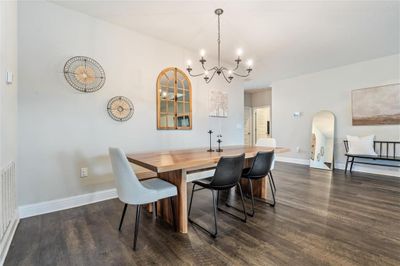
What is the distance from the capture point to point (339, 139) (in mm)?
4832

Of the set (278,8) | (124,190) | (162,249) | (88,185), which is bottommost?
(162,249)

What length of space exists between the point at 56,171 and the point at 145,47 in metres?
2.37

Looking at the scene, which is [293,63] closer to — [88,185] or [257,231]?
[257,231]

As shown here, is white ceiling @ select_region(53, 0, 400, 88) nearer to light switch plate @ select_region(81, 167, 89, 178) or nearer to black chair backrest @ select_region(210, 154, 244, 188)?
black chair backrest @ select_region(210, 154, 244, 188)

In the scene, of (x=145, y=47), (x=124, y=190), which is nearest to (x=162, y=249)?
(x=124, y=190)

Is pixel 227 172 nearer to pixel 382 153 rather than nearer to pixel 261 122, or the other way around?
pixel 382 153

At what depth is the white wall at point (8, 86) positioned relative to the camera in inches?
63.7

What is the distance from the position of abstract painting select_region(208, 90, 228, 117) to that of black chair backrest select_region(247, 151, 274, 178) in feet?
6.83

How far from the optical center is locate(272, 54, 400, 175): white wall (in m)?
4.18

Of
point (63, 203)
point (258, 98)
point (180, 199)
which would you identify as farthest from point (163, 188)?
point (258, 98)

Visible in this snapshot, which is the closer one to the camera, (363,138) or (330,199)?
(330,199)

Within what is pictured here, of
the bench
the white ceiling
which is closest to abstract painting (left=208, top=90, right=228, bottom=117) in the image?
the white ceiling

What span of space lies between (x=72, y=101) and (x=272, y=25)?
3.20m

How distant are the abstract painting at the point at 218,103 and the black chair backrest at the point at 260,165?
6.83ft
